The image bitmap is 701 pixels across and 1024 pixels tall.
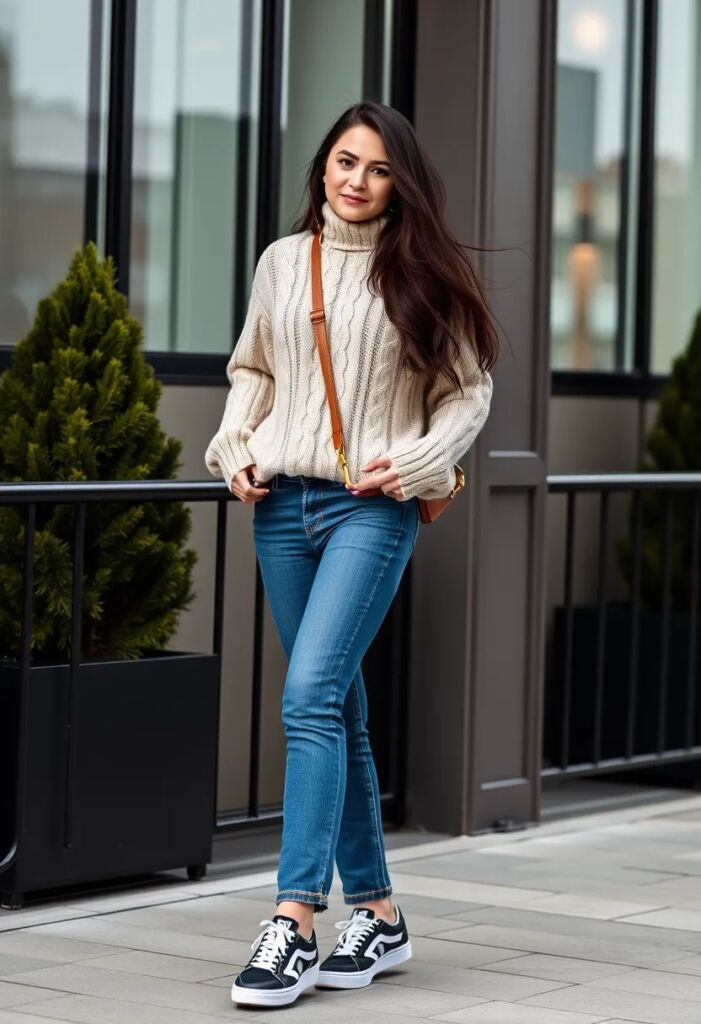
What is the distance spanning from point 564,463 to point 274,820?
2220mm

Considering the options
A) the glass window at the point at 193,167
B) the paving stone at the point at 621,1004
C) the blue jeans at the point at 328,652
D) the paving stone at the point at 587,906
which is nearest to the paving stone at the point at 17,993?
the blue jeans at the point at 328,652

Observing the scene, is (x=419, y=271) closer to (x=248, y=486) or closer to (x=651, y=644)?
(x=248, y=486)

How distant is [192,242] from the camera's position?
602 centimetres

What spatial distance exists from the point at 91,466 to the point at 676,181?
3832 millimetres

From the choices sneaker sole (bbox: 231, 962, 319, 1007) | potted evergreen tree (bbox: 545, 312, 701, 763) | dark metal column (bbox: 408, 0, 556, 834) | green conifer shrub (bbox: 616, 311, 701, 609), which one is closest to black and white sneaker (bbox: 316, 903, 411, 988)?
sneaker sole (bbox: 231, 962, 319, 1007)

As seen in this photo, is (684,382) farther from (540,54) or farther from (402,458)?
(402,458)

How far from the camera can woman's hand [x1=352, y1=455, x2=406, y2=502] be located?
12.8 feet

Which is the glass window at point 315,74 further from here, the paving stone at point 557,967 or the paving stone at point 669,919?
the paving stone at point 557,967

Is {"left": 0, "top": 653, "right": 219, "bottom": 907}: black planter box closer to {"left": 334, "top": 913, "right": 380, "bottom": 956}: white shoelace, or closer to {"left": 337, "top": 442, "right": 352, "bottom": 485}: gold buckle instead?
{"left": 334, "top": 913, "right": 380, "bottom": 956}: white shoelace

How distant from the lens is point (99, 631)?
5.01m

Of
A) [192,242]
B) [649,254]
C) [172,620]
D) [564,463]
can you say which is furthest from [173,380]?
[649,254]

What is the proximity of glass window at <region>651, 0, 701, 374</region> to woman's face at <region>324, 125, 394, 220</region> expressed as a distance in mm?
4014

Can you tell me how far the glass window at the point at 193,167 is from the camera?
588cm

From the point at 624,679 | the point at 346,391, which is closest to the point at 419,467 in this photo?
the point at 346,391
